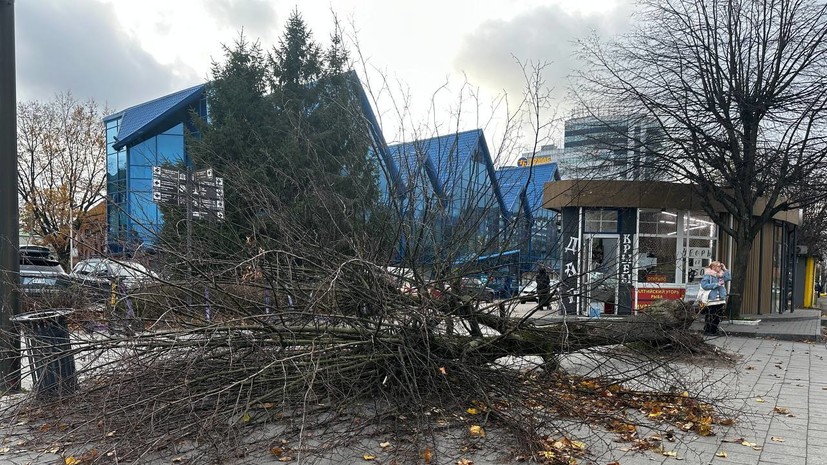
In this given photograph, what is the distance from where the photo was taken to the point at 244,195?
625 cm

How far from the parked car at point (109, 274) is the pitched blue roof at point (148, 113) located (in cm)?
2205

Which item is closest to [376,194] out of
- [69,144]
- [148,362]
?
[148,362]

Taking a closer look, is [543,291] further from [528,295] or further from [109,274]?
[109,274]

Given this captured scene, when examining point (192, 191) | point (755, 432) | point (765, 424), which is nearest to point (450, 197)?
point (192, 191)

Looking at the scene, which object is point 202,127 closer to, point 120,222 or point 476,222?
point 120,222

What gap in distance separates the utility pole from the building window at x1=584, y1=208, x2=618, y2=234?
483 inches

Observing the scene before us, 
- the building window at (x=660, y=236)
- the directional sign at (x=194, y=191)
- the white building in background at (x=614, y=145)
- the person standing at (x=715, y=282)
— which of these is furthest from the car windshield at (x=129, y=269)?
the building window at (x=660, y=236)

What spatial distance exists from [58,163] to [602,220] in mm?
24161

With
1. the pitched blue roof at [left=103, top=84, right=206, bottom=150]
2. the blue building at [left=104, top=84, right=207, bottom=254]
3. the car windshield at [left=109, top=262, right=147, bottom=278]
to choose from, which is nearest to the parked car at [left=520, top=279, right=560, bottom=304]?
the car windshield at [left=109, top=262, right=147, bottom=278]

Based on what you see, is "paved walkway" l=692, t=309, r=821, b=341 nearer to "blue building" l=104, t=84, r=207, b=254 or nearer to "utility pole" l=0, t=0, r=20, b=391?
"utility pole" l=0, t=0, r=20, b=391

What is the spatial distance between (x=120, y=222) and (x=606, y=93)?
35.7 ft

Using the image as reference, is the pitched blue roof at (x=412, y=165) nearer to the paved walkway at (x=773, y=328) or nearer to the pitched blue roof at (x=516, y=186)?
the pitched blue roof at (x=516, y=186)

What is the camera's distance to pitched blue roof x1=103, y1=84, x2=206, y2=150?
27.3 meters

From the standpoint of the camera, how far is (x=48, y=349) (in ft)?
17.2
